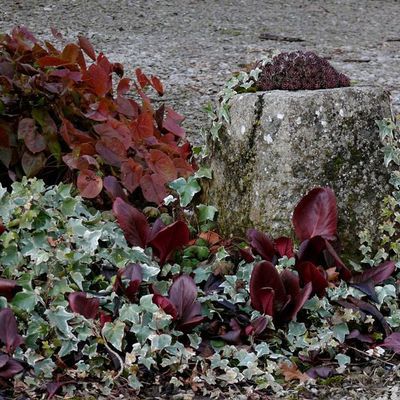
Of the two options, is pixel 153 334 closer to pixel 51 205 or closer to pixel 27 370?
pixel 27 370

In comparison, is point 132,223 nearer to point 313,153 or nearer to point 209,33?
point 313,153

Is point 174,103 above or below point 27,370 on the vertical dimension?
above

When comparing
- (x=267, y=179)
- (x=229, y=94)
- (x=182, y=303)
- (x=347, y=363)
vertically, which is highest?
(x=229, y=94)

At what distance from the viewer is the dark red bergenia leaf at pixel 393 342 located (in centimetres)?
281

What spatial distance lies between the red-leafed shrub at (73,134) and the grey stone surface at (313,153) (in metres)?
0.47

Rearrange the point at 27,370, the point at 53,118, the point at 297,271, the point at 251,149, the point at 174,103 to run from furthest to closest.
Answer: the point at 174,103 → the point at 53,118 → the point at 251,149 → the point at 297,271 → the point at 27,370

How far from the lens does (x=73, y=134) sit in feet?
11.5

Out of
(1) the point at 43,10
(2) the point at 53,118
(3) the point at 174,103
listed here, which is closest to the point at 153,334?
(2) the point at 53,118

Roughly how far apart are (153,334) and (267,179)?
0.80m

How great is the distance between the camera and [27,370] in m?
2.60

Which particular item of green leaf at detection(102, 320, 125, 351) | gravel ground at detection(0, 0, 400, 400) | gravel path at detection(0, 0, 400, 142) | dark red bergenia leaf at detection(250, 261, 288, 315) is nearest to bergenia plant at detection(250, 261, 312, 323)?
dark red bergenia leaf at detection(250, 261, 288, 315)

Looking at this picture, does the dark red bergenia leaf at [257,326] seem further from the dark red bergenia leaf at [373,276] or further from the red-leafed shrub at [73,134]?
the red-leafed shrub at [73,134]

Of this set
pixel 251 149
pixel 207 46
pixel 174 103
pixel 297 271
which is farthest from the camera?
pixel 207 46

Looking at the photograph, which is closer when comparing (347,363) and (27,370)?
(27,370)
